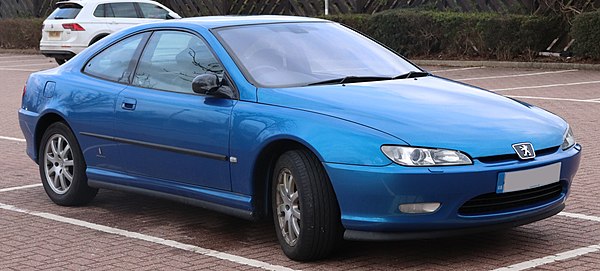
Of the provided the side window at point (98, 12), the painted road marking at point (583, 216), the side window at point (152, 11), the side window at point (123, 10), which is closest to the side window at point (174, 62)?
the painted road marking at point (583, 216)

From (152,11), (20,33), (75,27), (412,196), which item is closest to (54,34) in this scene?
(75,27)

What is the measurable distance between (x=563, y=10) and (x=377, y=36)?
14.7 feet

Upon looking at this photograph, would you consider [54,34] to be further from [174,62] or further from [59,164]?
[174,62]

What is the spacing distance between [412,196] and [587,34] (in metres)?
15.8

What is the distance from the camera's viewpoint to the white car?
25391 mm

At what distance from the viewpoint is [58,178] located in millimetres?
8281

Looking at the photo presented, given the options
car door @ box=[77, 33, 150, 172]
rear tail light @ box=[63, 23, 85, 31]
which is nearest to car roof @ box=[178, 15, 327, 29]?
car door @ box=[77, 33, 150, 172]

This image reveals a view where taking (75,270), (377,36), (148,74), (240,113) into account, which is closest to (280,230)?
(240,113)

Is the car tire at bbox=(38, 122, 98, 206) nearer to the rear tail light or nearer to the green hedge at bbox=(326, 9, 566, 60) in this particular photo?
the green hedge at bbox=(326, 9, 566, 60)

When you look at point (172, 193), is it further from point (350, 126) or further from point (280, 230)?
point (350, 126)

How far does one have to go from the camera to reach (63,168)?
8242 mm

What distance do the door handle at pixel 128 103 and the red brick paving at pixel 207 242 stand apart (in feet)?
2.59

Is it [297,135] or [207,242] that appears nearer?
[297,135]

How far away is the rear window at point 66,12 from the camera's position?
25.7 meters
